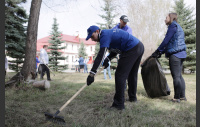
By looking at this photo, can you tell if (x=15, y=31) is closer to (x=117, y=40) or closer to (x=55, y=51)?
(x=55, y=51)

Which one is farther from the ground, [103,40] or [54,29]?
[54,29]

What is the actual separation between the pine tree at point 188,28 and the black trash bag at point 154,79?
11.0m

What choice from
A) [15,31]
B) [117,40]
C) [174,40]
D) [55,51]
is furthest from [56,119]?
[55,51]

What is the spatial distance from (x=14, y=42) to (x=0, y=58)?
15.5 meters

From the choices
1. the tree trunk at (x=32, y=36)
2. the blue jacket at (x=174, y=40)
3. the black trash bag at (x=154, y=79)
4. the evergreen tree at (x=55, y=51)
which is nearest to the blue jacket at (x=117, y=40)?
the blue jacket at (x=174, y=40)

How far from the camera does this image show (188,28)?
46.8 feet

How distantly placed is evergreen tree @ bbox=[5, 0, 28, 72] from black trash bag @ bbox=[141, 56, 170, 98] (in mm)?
13926

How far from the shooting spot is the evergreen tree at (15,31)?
A: 48.3ft

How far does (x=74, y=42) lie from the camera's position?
4809 centimetres

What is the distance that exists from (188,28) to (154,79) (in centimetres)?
1266

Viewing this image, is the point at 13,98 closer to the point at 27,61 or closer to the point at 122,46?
the point at 27,61

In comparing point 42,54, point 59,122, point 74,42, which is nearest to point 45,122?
point 59,122

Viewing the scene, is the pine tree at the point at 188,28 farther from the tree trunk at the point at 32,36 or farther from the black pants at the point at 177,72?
the tree trunk at the point at 32,36

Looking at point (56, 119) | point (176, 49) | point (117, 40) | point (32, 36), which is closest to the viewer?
point (56, 119)
